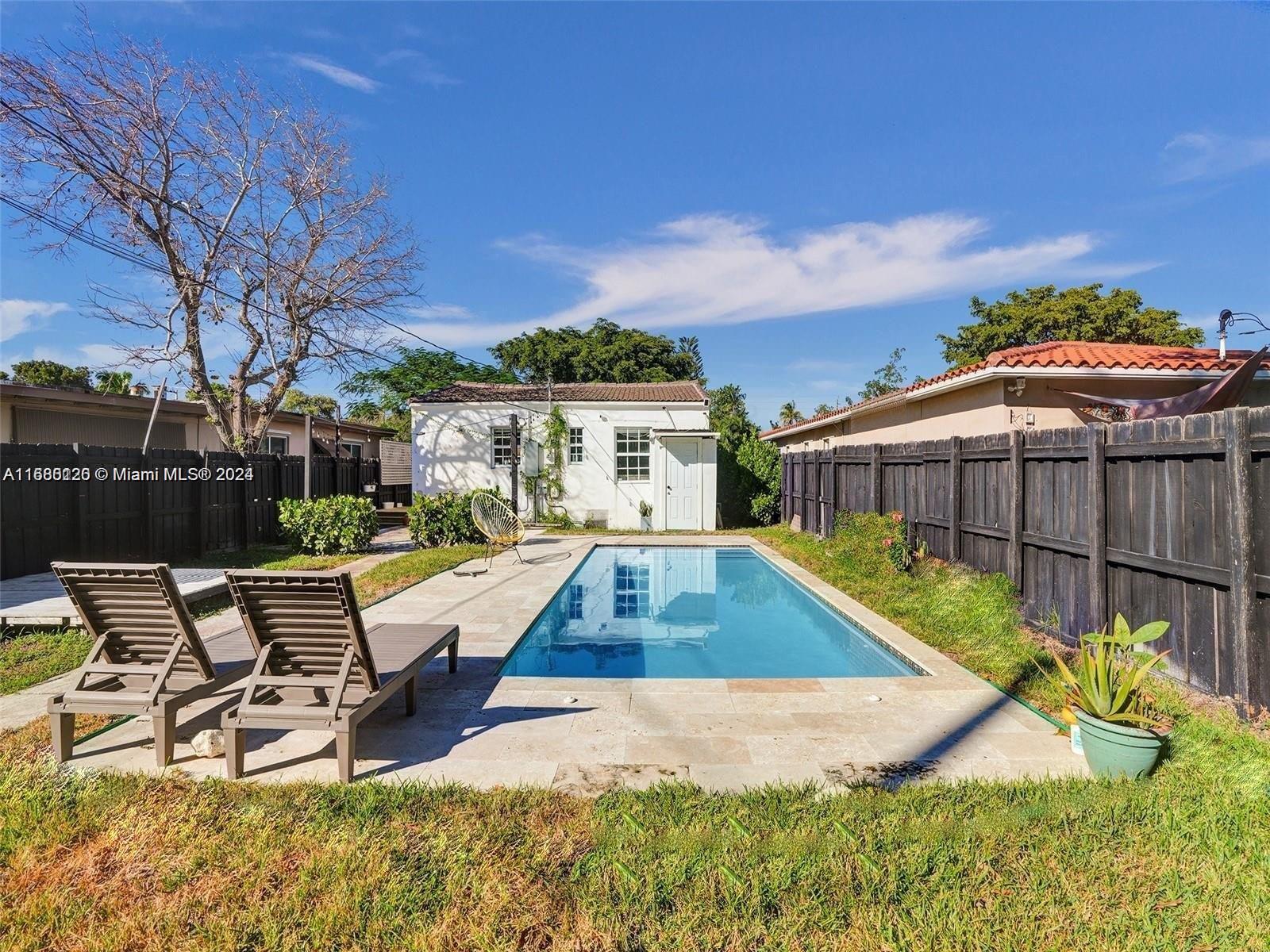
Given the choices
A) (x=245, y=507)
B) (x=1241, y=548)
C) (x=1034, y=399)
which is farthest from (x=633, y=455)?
(x=1241, y=548)

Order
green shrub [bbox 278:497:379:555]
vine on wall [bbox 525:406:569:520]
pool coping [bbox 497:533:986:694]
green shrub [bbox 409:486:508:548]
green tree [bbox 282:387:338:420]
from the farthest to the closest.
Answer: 1. green tree [bbox 282:387:338:420]
2. vine on wall [bbox 525:406:569:520]
3. green shrub [bbox 409:486:508:548]
4. green shrub [bbox 278:497:379:555]
5. pool coping [bbox 497:533:986:694]

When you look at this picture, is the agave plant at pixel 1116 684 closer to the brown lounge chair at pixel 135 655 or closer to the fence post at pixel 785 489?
the brown lounge chair at pixel 135 655

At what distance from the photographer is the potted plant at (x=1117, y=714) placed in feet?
9.76

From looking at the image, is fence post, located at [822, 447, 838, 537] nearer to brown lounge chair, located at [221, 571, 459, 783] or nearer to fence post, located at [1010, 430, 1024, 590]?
fence post, located at [1010, 430, 1024, 590]

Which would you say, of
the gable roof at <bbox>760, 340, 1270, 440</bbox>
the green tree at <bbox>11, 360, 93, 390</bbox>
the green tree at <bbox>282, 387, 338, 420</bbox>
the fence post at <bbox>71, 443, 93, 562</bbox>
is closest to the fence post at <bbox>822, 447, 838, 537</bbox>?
the gable roof at <bbox>760, 340, 1270, 440</bbox>

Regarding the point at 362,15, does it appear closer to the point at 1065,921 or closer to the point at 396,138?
the point at 396,138

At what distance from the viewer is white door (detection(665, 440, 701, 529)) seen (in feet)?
53.5

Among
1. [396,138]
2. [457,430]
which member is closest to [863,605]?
[457,430]

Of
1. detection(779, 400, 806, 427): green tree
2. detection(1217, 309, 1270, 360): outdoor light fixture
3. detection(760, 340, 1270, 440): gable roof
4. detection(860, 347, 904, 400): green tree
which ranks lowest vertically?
detection(760, 340, 1270, 440): gable roof

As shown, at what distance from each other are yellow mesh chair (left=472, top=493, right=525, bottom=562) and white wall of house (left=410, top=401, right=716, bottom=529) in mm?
4572

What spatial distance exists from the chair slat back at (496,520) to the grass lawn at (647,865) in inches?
276

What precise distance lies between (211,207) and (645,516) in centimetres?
1306

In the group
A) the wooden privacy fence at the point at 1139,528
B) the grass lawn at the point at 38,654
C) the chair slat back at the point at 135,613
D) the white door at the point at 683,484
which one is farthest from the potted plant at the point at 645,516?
the chair slat back at the point at 135,613

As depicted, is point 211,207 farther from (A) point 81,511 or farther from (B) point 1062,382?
(B) point 1062,382
